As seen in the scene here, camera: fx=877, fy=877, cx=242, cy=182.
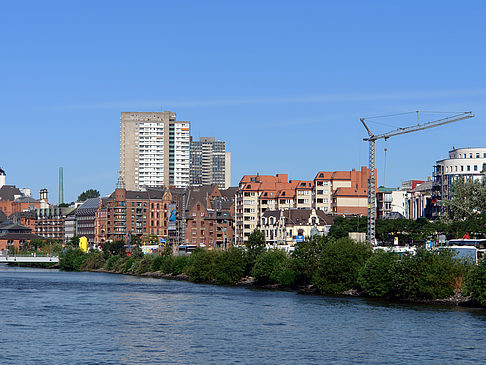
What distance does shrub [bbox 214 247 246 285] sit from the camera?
548ft

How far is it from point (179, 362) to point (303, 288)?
7542 centimetres

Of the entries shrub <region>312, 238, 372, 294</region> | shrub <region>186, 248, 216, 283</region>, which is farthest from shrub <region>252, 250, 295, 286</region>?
shrub <region>186, 248, 216, 283</region>

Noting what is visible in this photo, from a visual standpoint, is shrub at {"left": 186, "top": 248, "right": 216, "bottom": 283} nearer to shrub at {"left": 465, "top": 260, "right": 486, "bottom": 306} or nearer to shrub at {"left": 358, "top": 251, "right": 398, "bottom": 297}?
shrub at {"left": 358, "top": 251, "right": 398, "bottom": 297}

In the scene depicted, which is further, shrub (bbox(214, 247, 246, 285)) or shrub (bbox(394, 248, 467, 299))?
shrub (bbox(214, 247, 246, 285))

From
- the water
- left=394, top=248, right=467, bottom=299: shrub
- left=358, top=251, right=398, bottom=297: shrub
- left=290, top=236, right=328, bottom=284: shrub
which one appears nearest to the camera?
the water

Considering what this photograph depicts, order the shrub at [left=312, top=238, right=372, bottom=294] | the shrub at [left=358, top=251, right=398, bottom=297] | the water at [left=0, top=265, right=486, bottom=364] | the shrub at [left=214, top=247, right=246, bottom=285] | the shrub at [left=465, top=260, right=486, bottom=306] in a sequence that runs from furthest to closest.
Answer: the shrub at [left=214, top=247, right=246, bottom=285], the shrub at [left=312, top=238, right=372, bottom=294], the shrub at [left=358, top=251, right=398, bottom=297], the shrub at [left=465, top=260, right=486, bottom=306], the water at [left=0, top=265, right=486, bottom=364]

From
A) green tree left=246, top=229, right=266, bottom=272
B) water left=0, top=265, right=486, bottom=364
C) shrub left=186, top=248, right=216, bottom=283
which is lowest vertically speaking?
water left=0, top=265, right=486, bottom=364

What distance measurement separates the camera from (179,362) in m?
69.2

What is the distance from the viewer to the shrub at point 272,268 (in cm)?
14859

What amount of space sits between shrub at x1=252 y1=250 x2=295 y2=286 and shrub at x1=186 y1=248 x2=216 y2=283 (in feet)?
52.7

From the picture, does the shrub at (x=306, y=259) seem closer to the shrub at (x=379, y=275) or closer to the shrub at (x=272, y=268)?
the shrub at (x=272, y=268)

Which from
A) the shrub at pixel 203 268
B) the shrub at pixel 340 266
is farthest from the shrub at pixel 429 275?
the shrub at pixel 203 268

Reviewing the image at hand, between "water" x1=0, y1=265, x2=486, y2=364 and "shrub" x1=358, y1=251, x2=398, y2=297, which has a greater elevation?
"shrub" x1=358, y1=251, x2=398, y2=297

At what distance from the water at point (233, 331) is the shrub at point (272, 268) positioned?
20.7 m
